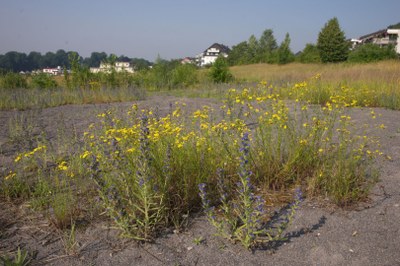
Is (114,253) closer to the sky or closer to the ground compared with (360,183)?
closer to the ground

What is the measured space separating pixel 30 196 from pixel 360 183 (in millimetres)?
3141

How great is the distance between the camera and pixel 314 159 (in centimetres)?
287

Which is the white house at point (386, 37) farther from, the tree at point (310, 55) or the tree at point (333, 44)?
the tree at point (333, 44)

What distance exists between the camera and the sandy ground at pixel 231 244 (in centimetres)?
187

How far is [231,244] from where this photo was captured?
2014 mm

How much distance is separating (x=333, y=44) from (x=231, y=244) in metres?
36.6

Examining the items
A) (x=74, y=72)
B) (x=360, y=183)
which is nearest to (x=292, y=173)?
(x=360, y=183)

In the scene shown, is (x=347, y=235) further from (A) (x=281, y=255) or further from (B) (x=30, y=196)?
(B) (x=30, y=196)

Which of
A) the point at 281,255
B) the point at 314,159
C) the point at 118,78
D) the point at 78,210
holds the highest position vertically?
the point at 118,78

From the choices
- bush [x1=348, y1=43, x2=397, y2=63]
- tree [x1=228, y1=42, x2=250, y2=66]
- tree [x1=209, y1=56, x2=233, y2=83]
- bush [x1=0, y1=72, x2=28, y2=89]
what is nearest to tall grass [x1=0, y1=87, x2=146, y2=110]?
bush [x1=0, y1=72, x2=28, y2=89]

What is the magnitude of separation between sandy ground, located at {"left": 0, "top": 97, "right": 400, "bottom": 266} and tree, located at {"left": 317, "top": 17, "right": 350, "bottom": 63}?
35175 mm

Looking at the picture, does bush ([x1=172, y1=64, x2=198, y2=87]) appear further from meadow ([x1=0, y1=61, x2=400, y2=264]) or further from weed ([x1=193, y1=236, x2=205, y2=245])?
weed ([x1=193, y1=236, x2=205, y2=245])

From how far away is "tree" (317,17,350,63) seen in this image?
3322 centimetres

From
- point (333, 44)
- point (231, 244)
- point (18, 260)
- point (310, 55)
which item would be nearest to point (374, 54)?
point (333, 44)
